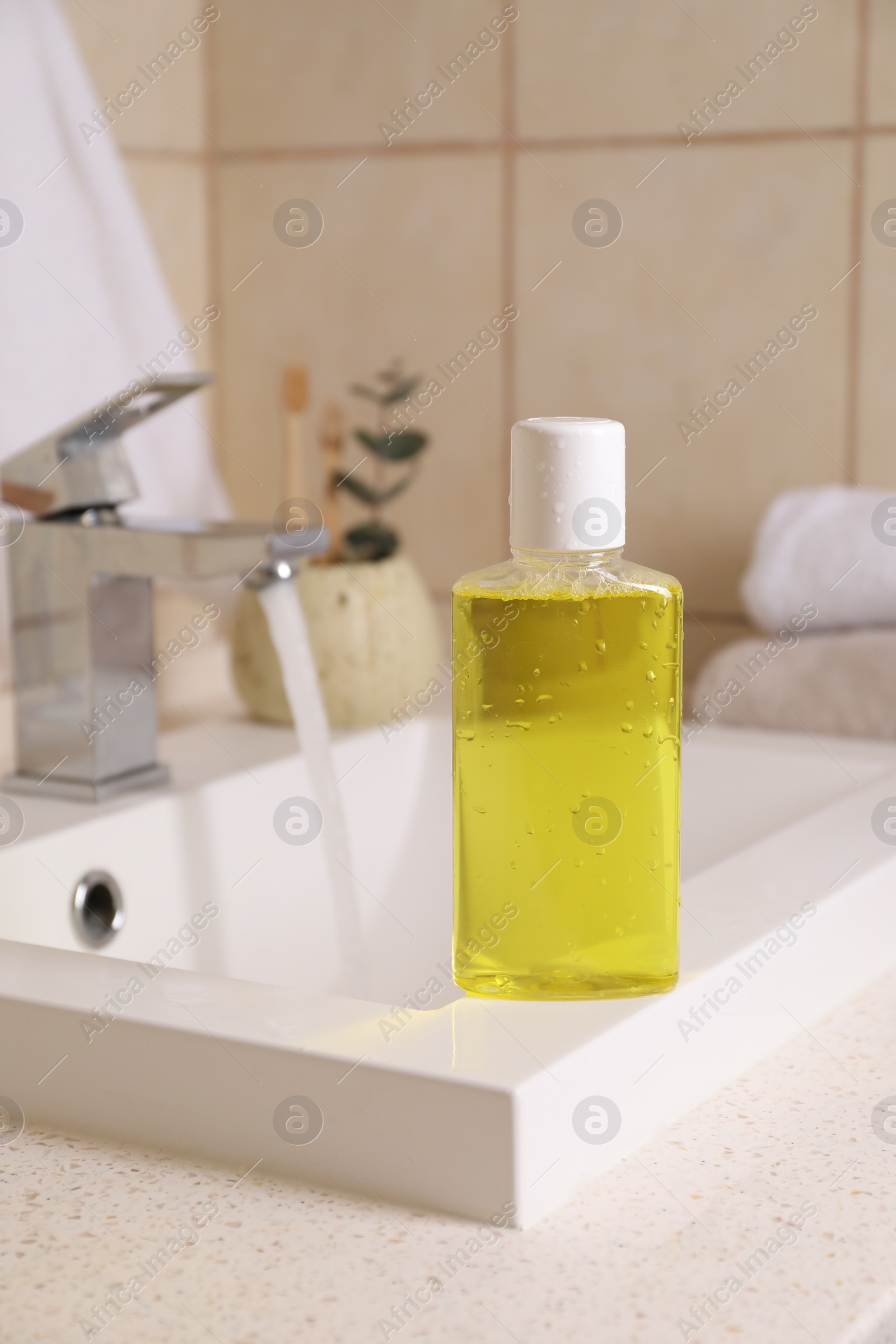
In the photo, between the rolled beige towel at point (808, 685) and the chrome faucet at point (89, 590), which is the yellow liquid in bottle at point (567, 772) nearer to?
the chrome faucet at point (89, 590)

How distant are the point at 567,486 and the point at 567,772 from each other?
0.09m

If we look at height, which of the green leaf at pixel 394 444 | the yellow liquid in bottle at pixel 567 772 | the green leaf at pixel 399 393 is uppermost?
the green leaf at pixel 399 393

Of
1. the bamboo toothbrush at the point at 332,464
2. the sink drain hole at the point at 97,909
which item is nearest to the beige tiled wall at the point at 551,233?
the bamboo toothbrush at the point at 332,464

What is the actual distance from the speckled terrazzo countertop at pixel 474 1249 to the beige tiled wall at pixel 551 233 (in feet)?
1.98

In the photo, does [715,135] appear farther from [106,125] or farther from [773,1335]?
[773,1335]

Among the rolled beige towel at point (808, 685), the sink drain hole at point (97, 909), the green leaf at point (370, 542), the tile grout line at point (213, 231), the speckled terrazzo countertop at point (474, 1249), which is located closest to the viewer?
the speckled terrazzo countertop at point (474, 1249)

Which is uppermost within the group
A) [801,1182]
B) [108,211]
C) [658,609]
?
[108,211]

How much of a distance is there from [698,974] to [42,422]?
0.64 m

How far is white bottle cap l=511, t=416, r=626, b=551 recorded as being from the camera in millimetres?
434

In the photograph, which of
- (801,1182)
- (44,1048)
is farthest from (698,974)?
(44,1048)

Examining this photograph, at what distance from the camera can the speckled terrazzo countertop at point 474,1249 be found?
1.19 ft

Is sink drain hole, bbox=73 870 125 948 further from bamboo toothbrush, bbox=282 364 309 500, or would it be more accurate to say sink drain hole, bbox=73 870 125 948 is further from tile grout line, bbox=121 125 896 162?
tile grout line, bbox=121 125 896 162

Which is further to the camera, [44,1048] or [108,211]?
[108,211]

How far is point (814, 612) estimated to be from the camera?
0.90m
